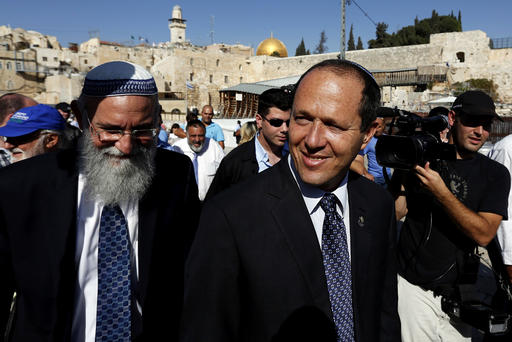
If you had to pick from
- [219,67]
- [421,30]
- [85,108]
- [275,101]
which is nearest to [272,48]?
[219,67]

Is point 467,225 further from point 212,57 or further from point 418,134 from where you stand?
point 212,57

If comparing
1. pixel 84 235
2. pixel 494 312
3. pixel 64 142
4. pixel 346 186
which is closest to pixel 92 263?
pixel 84 235

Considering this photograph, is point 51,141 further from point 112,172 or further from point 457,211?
point 457,211

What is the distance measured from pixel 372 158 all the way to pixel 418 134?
221cm

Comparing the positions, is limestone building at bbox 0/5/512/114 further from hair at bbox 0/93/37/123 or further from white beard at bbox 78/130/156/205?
white beard at bbox 78/130/156/205

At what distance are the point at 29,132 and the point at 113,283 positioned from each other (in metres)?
1.60

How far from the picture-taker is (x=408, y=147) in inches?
82.4

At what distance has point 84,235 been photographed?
154 centimetres

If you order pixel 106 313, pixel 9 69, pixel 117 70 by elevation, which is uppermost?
pixel 9 69

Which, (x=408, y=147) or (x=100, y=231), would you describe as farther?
(x=408, y=147)

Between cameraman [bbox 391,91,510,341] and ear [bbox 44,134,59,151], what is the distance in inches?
98.6

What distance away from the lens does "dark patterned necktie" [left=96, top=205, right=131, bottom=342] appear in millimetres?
1501

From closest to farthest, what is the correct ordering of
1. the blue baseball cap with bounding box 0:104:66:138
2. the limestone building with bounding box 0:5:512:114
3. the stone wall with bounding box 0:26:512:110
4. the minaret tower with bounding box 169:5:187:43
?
the blue baseball cap with bounding box 0:104:66:138 < the limestone building with bounding box 0:5:512:114 < the stone wall with bounding box 0:26:512:110 < the minaret tower with bounding box 169:5:187:43

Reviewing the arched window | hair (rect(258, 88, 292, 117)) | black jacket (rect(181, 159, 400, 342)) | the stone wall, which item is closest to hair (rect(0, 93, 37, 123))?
hair (rect(258, 88, 292, 117))
